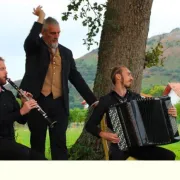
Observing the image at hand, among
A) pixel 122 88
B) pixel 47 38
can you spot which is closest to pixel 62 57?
pixel 47 38

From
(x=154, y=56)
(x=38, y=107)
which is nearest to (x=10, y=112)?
(x=38, y=107)

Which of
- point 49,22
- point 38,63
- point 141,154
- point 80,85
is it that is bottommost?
point 141,154

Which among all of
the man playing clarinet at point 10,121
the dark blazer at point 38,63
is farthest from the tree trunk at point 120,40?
the man playing clarinet at point 10,121

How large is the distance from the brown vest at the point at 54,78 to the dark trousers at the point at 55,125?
0.05 m

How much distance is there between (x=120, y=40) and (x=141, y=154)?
3739 millimetres

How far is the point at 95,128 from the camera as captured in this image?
5.40 meters

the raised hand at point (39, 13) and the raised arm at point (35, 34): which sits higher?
the raised hand at point (39, 13)

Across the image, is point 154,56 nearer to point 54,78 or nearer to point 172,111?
point 54,78

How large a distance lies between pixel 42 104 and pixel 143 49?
146 inches

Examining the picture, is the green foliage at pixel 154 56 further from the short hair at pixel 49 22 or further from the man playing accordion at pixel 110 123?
the man playing accordion at pixel 110 123

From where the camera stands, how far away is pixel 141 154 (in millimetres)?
5363

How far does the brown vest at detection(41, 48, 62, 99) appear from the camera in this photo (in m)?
5.67

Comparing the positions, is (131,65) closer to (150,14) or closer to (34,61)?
(150,14)

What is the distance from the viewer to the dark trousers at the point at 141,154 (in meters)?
5.35
